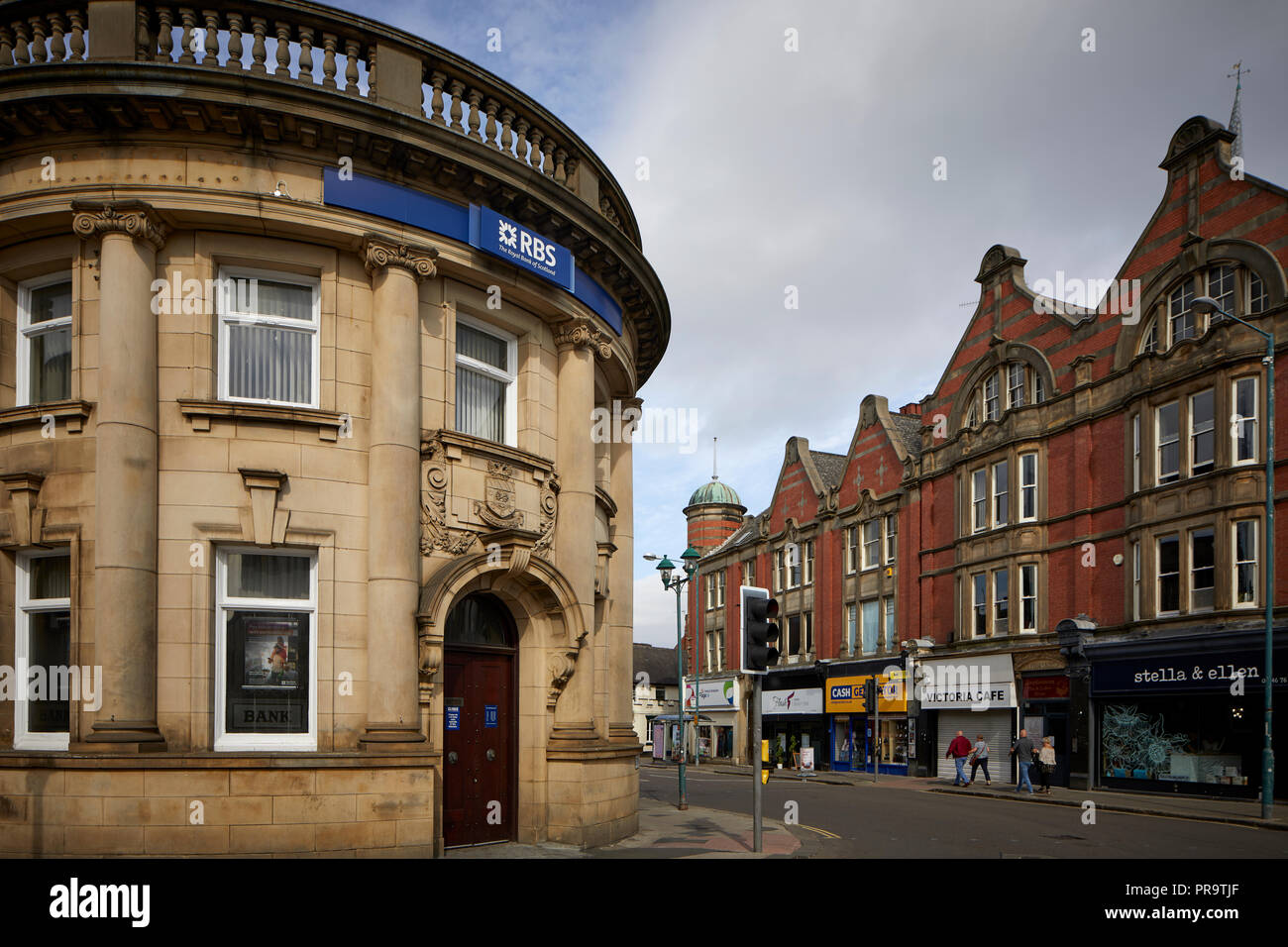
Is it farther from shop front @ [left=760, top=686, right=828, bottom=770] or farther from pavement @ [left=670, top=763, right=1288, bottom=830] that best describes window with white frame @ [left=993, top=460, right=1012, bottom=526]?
shop front @ [left=760, top=686, right=828, bottom=770]

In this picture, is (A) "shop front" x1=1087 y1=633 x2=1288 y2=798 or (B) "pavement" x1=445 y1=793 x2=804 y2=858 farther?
(A) "shop front" x1=1087 y1=633 x2=1288 y2=798

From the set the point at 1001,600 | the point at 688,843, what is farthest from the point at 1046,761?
the point at 688,843

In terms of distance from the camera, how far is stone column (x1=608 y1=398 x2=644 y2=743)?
16938mm

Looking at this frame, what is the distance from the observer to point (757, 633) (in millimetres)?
12898

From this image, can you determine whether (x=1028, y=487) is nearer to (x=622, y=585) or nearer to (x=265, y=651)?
A: (x=622, y=585)

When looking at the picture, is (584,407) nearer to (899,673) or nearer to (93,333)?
(93,333)

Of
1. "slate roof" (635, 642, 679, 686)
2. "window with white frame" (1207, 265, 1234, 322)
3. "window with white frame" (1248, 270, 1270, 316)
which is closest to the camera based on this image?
"window with white frame" (1248, 270, 1270, 316)

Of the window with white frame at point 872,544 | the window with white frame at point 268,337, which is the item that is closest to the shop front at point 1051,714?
the window with white frame at point 872,544

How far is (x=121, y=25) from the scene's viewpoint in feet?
39.5

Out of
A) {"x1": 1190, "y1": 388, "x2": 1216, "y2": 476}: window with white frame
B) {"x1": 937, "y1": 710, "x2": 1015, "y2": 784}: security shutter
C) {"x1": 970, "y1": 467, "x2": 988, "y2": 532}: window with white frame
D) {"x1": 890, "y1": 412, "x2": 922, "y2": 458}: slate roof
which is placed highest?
{"x1": 890, "y1": 412, "x2": 922, "y2": 458}: slate roof

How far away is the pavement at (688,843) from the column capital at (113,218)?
8.20 metres

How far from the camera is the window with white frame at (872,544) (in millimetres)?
43500

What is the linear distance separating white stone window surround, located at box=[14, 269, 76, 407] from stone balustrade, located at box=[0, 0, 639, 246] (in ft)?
8.01

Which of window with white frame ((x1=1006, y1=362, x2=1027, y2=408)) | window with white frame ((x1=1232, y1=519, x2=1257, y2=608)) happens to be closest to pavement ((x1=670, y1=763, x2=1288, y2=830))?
window with white frame ((x1=1232, y1=519, x2=1257, y2=608))
